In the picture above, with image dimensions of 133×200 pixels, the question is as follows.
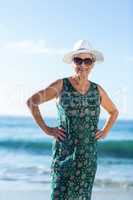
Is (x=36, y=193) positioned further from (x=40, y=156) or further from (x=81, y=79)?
(x=40, y=156)

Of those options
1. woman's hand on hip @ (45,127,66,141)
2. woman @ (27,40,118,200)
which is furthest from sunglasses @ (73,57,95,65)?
woman's hand on hip @ (45,127,66,141)

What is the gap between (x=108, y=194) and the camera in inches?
242

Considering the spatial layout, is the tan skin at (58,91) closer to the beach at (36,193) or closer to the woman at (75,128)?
the woman at (75,128)

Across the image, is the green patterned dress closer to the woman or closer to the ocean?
the woman

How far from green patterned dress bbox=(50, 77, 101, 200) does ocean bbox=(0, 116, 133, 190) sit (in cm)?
346

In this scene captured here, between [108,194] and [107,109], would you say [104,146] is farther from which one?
[107,109]

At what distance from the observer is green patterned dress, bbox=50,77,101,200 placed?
10.3 feet

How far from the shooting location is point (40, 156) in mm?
10062

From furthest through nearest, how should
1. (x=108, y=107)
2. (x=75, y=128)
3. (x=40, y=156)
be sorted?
1. (x=40, y=156)
2. (x=108, y=107)
3. (x=75, y=128)

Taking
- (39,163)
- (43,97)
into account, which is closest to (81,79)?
(43,97)

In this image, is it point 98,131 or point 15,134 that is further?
point 15,134

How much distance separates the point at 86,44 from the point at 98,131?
471 mm

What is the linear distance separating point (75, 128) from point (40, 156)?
699 centimetres

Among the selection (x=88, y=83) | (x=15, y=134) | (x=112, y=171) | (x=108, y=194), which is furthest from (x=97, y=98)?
(x=15, y=134)
